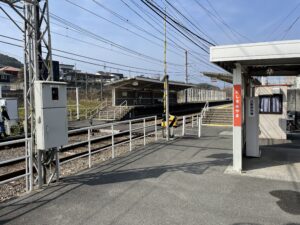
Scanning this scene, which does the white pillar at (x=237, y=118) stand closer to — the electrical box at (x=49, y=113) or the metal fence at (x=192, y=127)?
the electrical box at (x=49, y=113)

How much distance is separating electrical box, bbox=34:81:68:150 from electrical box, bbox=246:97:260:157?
5544mm

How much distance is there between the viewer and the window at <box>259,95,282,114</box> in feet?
42.8

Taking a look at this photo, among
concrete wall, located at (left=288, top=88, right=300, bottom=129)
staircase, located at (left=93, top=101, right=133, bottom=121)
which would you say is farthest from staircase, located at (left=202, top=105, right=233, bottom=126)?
staircase, located at (left=93, top=101, right=133, bottom=121)

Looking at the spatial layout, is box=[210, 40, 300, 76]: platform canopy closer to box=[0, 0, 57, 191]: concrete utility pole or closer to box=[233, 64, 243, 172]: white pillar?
box=[233, 64, 243, 172]: white pillar

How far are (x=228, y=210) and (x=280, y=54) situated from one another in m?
3.72

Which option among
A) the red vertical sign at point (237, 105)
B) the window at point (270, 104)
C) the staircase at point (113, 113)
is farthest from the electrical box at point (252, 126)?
the staircase at point (113, 113)

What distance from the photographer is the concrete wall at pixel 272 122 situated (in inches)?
516

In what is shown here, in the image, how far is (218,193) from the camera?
18.4ft

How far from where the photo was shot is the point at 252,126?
8.70m

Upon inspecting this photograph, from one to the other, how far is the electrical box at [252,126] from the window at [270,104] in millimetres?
5047

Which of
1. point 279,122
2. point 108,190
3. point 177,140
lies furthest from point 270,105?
point 108,190

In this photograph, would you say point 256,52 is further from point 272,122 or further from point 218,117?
point 218,117

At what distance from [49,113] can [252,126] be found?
598cm

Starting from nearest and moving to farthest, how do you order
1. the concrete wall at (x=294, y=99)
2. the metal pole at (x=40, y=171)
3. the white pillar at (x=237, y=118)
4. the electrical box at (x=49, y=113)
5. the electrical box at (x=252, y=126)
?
the electrical box at (x=49, y=113)
the metal pole at (x=40, y=171)
the white pillar at (x=237, y=118)
the electrical box at (x=252, y=126)
the concrete wall at (x=294, y=99)
